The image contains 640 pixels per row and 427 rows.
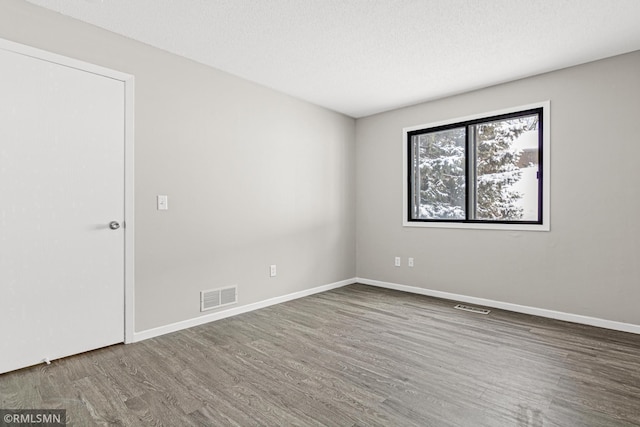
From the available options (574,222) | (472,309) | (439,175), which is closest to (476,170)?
(439,175)

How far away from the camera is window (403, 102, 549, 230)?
364cm

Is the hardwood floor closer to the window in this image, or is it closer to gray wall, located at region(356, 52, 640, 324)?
gray wall, located at region(356, 52, 640, 324)

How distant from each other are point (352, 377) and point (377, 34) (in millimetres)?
2566

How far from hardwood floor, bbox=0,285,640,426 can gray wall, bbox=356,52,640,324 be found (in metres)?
0.42

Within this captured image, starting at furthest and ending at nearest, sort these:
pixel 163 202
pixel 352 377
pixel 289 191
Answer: pixel 289 191, pixel 163 202, pixel 352 377

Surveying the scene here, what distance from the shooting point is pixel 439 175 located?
444 centimetres

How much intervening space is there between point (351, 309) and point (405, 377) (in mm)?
1576

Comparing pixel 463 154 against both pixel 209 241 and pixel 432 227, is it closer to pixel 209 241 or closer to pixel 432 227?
pixel 432 227

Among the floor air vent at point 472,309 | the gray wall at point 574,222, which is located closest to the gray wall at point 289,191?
the gray wall at point 574,222

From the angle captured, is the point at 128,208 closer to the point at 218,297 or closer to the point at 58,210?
the point at 58,210

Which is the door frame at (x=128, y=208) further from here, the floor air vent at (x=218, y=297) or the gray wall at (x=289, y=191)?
the floor air vent at (x=218, y=297)

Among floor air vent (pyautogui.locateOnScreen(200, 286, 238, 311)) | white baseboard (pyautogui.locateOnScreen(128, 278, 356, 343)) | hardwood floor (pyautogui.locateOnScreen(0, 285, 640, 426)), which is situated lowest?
hardwood floor (pyautogui.locateOnScreen(0, 285, 640, 426))

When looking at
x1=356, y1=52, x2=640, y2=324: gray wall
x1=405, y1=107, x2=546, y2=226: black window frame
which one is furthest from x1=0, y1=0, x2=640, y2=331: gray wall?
x1=405, y1=107, x2=546, y2=226: black window frame

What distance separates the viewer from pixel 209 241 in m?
3.34
